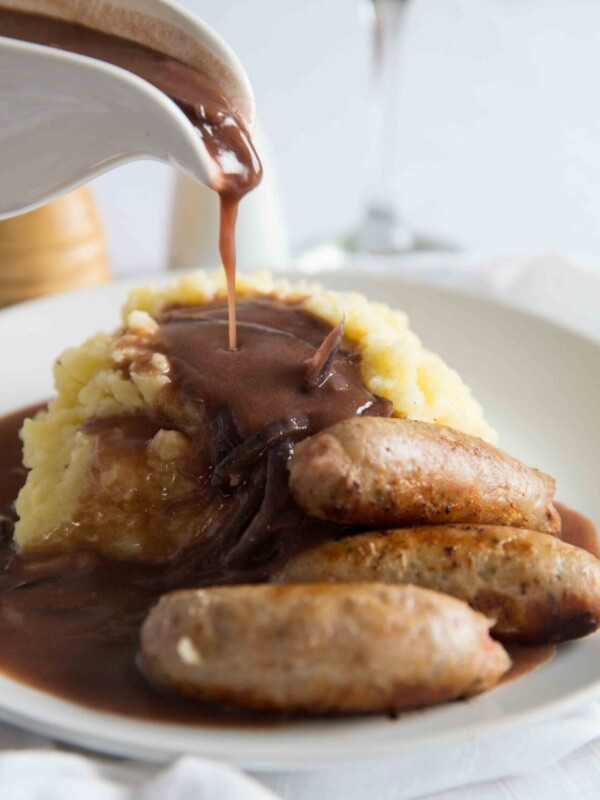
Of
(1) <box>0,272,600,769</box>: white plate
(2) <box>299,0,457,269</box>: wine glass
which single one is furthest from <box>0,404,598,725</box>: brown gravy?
(2) <box>299,0,457,269</box>: wine glass

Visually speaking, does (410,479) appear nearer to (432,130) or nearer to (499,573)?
(499,573)

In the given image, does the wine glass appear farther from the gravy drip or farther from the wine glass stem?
the gravy drip

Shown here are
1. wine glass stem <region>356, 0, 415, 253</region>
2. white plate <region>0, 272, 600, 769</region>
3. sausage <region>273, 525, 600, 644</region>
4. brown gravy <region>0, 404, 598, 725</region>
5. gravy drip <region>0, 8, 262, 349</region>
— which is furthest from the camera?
wine glass stem <region>356, 0, 415, 253</region>

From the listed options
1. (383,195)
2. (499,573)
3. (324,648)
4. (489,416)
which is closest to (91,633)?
(324,648)

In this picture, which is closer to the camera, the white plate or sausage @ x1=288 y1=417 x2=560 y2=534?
the white plate

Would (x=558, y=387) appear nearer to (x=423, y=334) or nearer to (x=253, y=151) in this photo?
(x=423, y=334)

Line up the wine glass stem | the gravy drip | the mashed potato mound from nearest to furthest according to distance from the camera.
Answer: the gravy drip → the mashed potato mound → the wine glass stem

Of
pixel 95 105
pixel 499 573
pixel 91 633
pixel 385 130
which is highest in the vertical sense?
pixel 95 105
